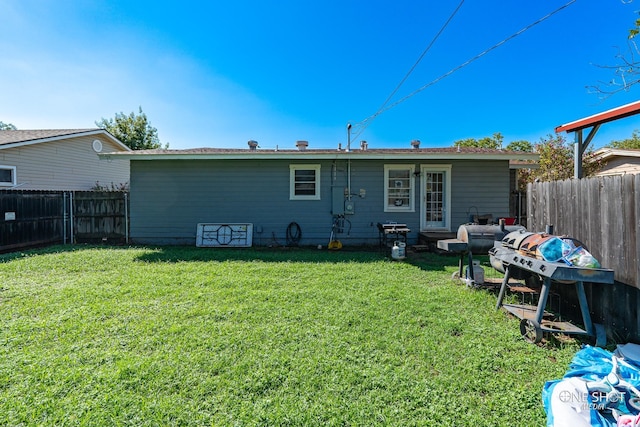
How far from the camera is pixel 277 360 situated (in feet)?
7.97

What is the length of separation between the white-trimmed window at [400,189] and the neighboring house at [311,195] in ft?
0.10

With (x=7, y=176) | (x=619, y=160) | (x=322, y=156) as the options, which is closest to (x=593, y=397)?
(x=322, y=156)

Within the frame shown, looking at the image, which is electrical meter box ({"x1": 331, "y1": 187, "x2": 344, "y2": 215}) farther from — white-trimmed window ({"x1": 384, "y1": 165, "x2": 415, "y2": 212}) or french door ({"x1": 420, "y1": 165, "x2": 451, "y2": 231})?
french door ({"x1": 420, "y1": 165, "x2": 451, "y2": 231})

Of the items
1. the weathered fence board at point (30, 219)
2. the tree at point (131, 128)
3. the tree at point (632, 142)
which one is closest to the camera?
the weathered fence board at point (30, 219)

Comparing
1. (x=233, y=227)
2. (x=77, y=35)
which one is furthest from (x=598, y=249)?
(x=77, y=35)

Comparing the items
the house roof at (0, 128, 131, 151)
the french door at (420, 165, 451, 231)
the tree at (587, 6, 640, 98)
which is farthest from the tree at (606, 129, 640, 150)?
the house roof at (0, 128, 131, 151)

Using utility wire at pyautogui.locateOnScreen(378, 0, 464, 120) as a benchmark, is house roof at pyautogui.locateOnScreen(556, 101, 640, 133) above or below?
below

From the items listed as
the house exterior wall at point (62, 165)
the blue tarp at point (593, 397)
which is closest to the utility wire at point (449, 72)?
the blue tarp at point (593, 397)

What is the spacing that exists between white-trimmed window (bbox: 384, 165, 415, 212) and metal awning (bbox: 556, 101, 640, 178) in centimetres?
440

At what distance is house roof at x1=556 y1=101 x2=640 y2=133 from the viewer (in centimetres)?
310

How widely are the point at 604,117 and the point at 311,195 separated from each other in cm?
628

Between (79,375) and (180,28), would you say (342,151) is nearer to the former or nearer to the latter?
(180,28)

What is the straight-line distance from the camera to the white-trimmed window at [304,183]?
848cm

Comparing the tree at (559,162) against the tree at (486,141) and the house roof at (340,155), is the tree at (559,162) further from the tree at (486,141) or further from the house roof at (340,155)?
the tree at (486,141)
